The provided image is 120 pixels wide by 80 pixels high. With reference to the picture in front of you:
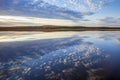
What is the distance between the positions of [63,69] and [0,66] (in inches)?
109

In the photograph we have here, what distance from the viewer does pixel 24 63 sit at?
10234 mm

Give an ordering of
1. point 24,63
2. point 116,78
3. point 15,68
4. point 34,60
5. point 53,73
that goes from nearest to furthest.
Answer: point 116,78 → point 53,73 → point 15,68 → point 24,63 → point 34,60

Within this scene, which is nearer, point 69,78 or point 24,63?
point 69,78

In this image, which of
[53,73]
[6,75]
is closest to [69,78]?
[53,73]

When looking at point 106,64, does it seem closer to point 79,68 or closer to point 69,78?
point 79,68

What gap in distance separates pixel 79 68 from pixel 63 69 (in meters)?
0.73

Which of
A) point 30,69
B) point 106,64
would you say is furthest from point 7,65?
point 106,64

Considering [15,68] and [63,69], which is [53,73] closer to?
[63,69]

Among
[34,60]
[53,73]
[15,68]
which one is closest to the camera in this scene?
[53,73]

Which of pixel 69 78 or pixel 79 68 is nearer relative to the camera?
pixel 69 78

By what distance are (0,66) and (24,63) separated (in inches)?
48.9

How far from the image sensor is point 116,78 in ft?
25.6

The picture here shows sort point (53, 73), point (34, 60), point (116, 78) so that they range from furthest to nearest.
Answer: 1. point (34, 60)
2. point (53, 73)
3. point (116, 78)

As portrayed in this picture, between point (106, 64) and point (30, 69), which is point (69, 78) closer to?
point (30, 69)
